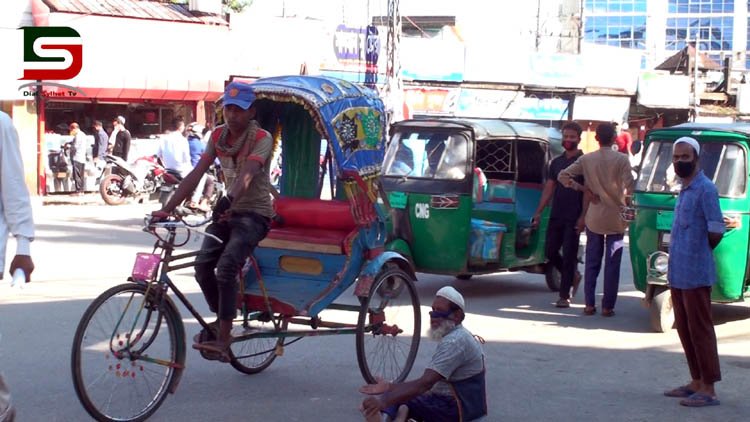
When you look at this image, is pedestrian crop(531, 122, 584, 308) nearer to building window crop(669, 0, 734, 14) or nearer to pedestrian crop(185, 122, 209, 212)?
pedestrian crop(185, 122, 209, 212)

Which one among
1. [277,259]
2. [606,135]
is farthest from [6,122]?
[606,135]

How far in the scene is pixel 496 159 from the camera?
13.3 m

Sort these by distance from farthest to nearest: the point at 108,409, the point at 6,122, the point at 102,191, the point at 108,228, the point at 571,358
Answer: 1. the point at 102,191
2. the point at 108,228
3. the point at 571,358
4. the point at 108,409
5. the point at 6,122

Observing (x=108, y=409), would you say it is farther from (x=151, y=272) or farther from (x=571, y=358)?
(x=571, y=358)

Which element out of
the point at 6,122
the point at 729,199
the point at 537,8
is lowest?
the point at 729,199

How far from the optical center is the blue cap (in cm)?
696

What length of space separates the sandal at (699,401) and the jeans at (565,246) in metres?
4.07

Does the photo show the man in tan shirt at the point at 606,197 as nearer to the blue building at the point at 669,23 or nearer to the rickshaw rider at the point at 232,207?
the rickshaw rider at the point at 232,207

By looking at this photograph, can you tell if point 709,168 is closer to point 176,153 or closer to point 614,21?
point 176,153

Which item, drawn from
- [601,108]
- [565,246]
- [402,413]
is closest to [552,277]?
[565,246]

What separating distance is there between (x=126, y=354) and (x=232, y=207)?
1173 millimetres

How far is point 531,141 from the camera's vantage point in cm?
1298

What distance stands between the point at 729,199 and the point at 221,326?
5434 mm

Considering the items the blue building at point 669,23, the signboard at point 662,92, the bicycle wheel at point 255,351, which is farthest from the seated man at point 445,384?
the blue building at point 669,23
